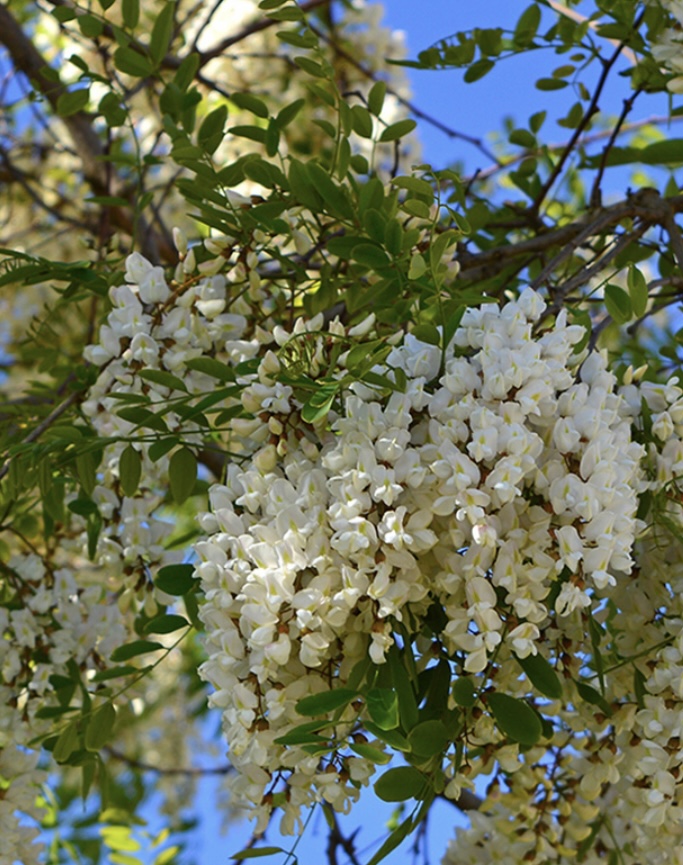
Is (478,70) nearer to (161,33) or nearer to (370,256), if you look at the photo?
(161,33)

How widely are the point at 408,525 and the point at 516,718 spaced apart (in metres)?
0.13

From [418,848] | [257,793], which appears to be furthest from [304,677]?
[418,848]

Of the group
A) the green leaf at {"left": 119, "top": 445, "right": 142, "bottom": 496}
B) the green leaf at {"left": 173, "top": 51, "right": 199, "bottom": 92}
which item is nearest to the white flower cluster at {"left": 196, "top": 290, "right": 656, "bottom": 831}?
the green leaf at {"left": 119, "top": 445, "right": 142, "bottom": 496}

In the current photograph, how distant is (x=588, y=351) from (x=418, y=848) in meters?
0.68

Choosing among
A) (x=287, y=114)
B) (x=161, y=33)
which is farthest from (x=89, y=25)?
(x=287, y=114)

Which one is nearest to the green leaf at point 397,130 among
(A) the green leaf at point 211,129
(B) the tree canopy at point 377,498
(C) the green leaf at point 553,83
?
(B) the tree canopy at point 377,498

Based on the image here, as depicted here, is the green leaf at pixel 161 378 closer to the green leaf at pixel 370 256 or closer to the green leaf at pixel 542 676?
the green leaf at pixel 370 256

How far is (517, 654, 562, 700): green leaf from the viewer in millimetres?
650

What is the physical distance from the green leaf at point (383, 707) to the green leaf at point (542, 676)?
3.5 inches

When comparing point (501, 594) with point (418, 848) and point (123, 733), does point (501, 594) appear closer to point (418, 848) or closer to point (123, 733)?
point (418, 848)

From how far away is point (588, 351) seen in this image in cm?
72

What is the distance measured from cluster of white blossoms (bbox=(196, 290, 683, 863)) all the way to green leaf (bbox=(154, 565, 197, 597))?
8 cm

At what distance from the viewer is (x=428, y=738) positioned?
63 cm

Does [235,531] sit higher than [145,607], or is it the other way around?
[145,607]
